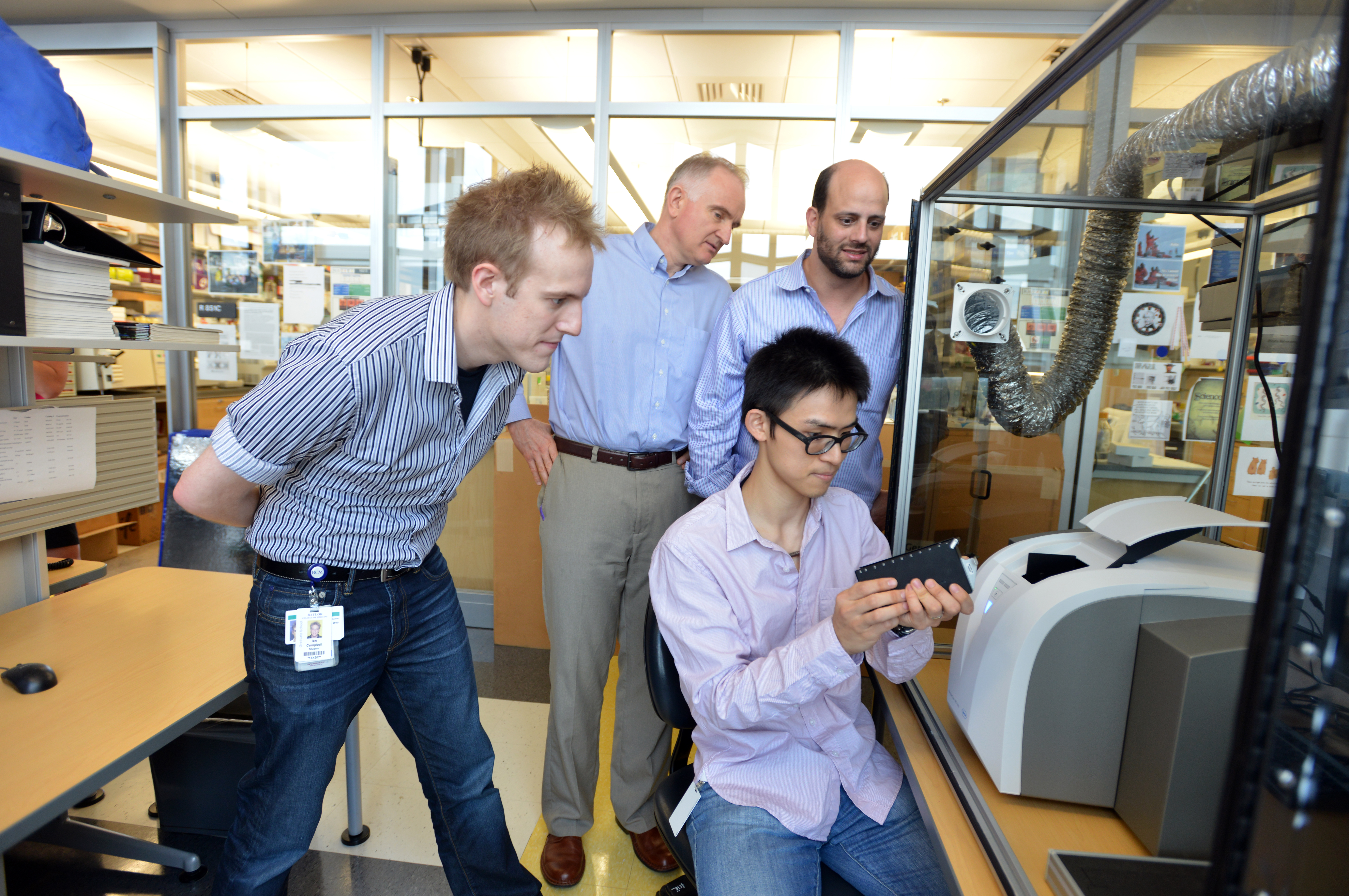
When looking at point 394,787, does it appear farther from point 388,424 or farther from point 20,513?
point 388,424

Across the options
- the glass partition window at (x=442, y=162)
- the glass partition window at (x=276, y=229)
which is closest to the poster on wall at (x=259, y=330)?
the glass partition window at (x=276, y=229)

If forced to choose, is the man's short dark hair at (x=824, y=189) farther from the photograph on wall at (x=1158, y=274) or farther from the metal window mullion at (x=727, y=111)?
the metal window mullion at (x=727, y=111)

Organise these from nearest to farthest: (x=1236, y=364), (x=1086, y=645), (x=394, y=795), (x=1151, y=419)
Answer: (x=1086, y=645)
(x=1236, y=364)
(x=394, y=795)
(x=1151, y=419)

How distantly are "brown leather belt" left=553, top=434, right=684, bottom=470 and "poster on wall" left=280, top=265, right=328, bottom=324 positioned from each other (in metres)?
2.35

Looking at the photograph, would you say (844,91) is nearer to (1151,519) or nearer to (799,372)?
(799,372)

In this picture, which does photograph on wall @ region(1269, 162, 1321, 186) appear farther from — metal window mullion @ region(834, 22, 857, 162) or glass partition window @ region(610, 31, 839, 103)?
glass partition window @ region(610, 31, 839, 103)

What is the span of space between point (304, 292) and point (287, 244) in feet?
0.84

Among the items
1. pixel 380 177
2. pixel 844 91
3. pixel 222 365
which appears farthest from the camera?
pixel 222 365

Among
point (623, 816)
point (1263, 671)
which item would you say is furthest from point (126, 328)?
point (1263, 671)

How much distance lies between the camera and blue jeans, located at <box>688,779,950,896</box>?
109 cm

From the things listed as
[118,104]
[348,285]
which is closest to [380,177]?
[348,285]

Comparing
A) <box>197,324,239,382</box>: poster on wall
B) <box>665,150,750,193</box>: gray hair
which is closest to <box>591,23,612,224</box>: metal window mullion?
<box>665,150,750,193</box>: gray hair

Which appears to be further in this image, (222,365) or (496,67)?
(222,365)

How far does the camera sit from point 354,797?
6.20 feet
